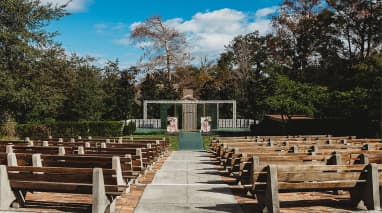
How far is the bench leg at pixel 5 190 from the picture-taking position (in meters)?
5.95

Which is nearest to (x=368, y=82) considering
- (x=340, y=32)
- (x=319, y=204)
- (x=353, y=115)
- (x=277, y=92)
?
(x=353, y=115)

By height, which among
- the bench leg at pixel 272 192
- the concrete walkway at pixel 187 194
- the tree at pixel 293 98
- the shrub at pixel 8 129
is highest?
the tree at pixel 293 98

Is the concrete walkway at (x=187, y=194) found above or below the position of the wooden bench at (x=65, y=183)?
below

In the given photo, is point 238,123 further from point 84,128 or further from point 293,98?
point 84,128

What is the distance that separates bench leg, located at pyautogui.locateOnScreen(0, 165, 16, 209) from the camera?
595cm

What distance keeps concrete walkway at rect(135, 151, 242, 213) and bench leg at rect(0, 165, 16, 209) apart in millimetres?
1915

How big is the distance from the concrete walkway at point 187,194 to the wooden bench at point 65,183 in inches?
30.5

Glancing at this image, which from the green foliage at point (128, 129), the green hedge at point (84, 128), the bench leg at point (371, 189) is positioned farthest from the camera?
the green foliage at point (128, 129)

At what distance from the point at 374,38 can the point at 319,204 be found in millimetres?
31733

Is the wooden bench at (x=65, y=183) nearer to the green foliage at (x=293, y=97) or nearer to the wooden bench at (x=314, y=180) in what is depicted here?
the wooden bench at (x=314, y=180)

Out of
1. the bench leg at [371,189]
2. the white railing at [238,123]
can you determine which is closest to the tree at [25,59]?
the white railing at [238,123]

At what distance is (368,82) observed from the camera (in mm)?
24969

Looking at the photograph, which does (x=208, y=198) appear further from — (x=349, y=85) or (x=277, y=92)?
(x=349, y=85)

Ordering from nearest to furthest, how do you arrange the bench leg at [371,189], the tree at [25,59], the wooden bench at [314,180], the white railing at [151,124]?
the wooden bench at [314,180] < the bench leg at [371,189] < the tree at [25,59] < the white railing at [151,124]
